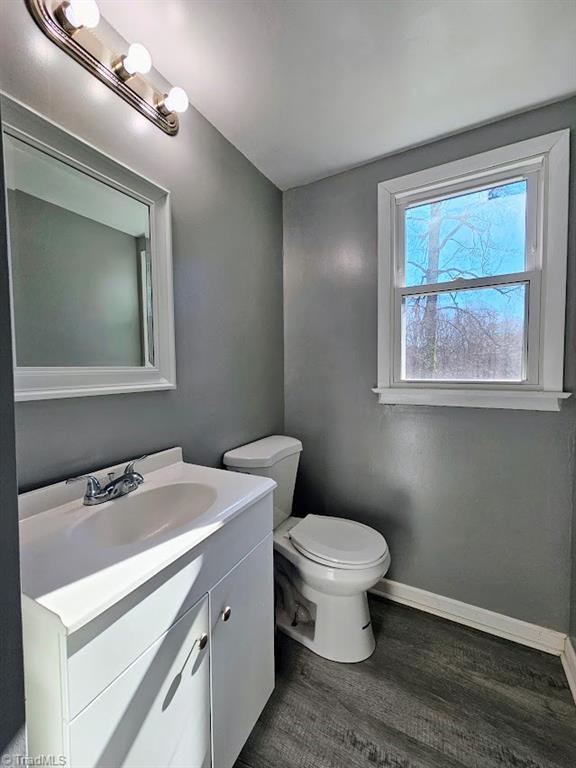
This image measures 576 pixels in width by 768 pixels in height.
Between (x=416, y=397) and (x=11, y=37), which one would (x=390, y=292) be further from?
(x=11, y=37)

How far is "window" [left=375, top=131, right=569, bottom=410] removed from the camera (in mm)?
1363

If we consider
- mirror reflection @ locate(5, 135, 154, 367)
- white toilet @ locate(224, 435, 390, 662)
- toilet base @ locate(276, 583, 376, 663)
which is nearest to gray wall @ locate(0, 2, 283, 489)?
mirror reflection @ locate(5, 135, 154, 367)

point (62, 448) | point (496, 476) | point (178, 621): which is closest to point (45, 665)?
point (178, 621)

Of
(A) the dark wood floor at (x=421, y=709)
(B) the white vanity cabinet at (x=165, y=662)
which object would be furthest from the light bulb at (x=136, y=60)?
(A) the dark wood floor at (x=421, y=709)

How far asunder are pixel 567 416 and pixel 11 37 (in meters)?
2.21

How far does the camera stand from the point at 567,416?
1360mm

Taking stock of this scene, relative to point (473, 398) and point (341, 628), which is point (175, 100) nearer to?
point (473, 398)

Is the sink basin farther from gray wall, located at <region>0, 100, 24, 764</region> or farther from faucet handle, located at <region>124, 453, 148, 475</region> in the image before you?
gray wall, located at <region>0, 100, 24, 764</region>

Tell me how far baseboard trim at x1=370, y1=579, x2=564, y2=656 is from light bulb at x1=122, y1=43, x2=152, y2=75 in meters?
2.42

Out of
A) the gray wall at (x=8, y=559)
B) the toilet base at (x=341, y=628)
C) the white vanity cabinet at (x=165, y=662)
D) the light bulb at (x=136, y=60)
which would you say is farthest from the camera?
the toilet base at (x=341, y=628)

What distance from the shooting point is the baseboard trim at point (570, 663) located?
1.25 m

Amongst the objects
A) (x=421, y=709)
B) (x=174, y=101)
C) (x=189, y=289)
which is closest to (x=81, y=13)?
(x=174, y=101)

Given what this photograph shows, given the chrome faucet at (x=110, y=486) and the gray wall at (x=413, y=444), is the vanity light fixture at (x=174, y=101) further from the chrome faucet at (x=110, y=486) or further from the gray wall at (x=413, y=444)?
the chrome faucet at (x=110, y=486)

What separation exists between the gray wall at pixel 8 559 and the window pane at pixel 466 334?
1640mm
